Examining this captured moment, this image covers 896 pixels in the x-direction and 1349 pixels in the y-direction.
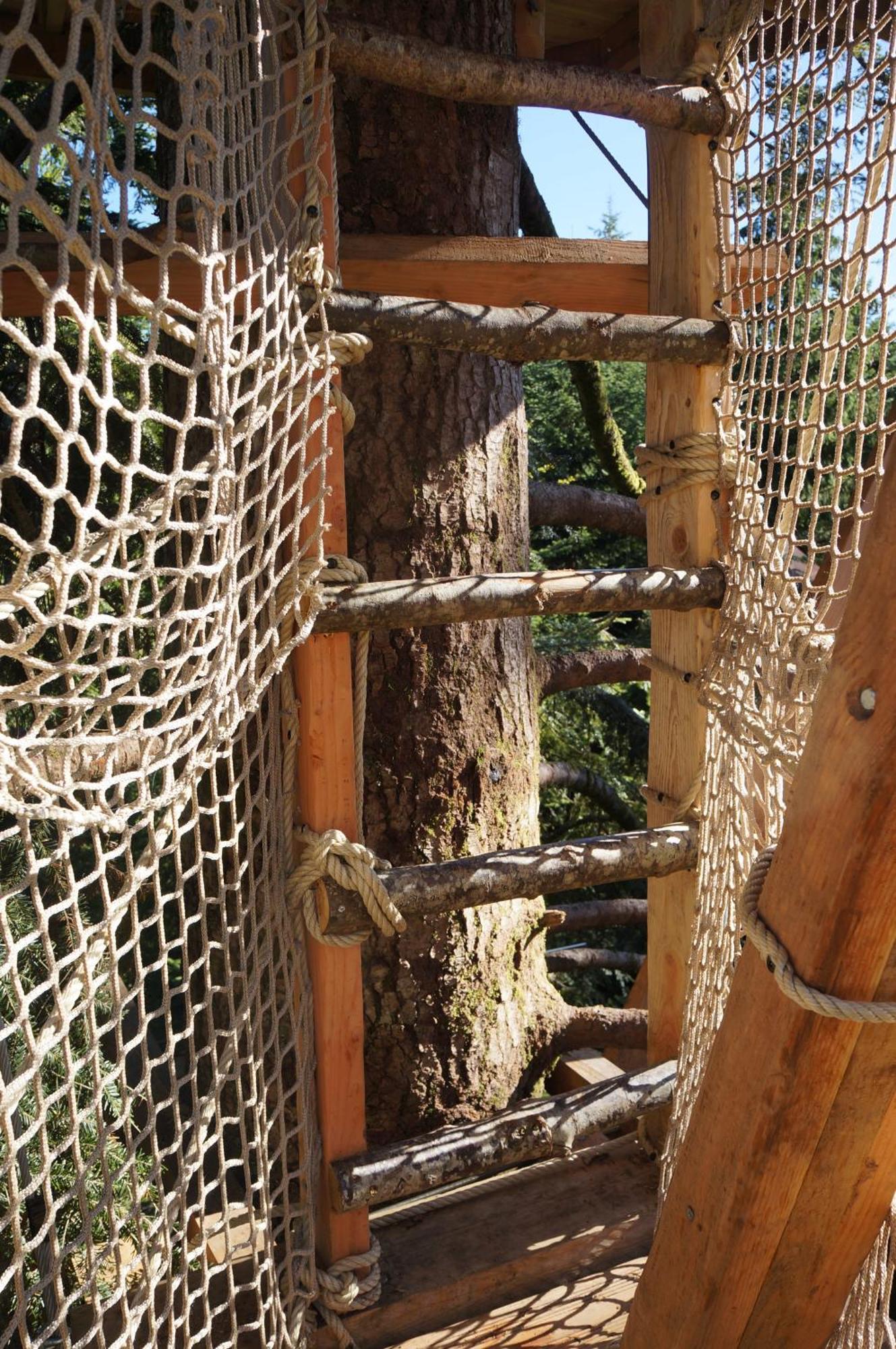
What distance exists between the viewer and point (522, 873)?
1.47 m

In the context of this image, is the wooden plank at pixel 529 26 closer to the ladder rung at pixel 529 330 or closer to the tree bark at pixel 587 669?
the ladder rung at pixel 529 330

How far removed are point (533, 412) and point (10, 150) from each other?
14.9ft

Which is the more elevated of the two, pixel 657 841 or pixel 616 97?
pixel 616 97

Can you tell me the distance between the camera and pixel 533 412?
6555mm

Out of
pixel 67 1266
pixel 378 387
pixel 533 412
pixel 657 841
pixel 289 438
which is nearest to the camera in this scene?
pixel 289 438

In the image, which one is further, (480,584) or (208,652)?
(480,584)

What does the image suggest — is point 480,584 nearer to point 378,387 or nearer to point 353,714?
point 353,714

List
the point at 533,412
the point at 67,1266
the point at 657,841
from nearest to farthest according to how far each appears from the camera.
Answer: the point at 657,841 < the point at 67,1266 < the point at 533,412

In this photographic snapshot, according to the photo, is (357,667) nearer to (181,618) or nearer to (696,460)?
(181,618)

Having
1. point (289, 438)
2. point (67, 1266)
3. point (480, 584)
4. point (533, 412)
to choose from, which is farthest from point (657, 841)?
point (533, 412)

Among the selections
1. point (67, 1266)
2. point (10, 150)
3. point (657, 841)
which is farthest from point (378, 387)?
point (67, 1266)

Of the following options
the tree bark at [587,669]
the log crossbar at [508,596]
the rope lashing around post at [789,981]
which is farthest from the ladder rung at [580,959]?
the rope lashing around post at [789,981]

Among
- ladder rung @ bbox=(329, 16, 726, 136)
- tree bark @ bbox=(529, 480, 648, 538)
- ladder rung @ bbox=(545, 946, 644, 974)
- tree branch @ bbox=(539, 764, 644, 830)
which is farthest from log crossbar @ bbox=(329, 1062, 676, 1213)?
tree bark @ bbox=(529, 480, 648, 538)

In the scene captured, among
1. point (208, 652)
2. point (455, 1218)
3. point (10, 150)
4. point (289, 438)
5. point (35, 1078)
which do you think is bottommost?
point (455, 1218)
